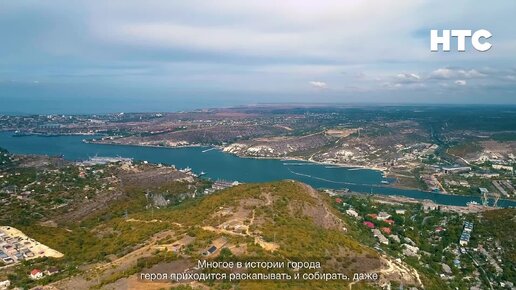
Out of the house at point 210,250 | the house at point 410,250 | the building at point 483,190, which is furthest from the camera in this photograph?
the building at point 483,190

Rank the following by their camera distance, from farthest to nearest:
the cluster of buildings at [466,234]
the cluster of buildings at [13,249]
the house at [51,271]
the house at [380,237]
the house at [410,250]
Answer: the cluster of buildings at [466,234] < the house at [380,237] < the house at [410,250] < the cluster of buildings at [13,249] < the house at [51,271]

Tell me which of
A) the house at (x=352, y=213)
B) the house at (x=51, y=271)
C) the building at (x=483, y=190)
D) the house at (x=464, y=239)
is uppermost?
the house at (x=51, y=271)

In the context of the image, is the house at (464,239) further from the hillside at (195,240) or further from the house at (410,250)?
the hillside at (195,240)

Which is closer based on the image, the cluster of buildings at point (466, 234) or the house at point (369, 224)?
the cluster of buildings at point (466, 234)

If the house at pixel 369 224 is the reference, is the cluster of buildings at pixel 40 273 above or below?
above

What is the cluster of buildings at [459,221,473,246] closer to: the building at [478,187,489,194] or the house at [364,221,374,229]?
the house at [364,221,374,229]

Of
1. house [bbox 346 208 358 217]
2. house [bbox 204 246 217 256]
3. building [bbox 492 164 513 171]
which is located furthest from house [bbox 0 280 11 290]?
building [bbox 492 164 513 171]

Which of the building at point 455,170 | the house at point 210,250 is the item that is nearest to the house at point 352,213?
the house at point 210,250

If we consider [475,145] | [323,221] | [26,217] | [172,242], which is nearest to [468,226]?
[323,221]

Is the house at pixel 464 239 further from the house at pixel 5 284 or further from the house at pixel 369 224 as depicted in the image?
the house at pixel 5 284

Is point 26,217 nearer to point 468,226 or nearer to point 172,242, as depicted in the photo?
point 172,242
